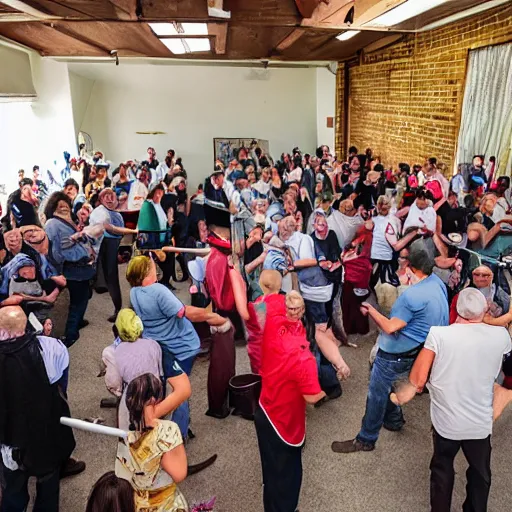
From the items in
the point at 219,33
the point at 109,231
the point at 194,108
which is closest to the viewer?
the point at 109,231

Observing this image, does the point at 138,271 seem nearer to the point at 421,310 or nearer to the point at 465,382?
the point at 421,310

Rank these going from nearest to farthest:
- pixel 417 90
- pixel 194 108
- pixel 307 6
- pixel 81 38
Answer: pixel 307 6 → pixel 81 38 → pixel 417 90 → pixel 194 108

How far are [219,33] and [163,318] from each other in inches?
179

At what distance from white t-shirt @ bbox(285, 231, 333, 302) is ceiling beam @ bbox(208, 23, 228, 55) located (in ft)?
9.45

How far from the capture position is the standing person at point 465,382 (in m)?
2.55

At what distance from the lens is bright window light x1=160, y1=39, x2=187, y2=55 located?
715cm

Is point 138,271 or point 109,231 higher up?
point 138,271

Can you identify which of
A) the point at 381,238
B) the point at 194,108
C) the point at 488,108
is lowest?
the point at 381,238

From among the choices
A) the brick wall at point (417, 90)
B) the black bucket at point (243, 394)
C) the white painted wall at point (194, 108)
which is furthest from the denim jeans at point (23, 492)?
the white painted wall at point (194, 108)

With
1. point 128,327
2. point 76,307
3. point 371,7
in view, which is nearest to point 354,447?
point 128,327

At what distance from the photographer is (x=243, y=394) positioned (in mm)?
3879

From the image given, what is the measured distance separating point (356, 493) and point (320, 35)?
6.03 meters

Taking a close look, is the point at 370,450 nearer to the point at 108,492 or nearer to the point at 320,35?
the point at 108,492

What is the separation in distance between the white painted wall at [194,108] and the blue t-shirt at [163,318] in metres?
6.62
